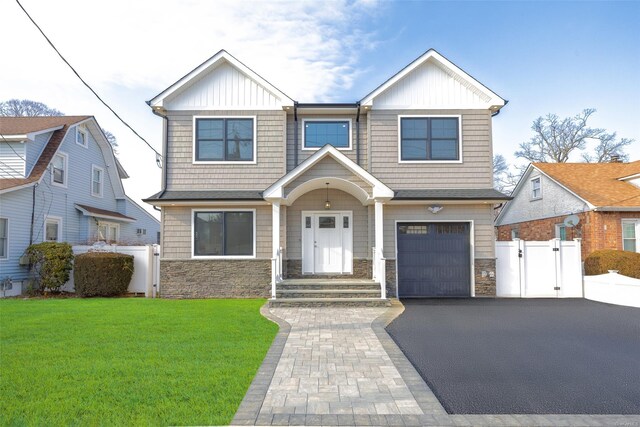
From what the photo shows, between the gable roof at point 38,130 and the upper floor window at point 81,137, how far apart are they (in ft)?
1.78

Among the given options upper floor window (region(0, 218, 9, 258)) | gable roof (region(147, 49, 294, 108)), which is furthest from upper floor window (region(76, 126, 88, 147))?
gable roof (region(147, 49, 294, 108))

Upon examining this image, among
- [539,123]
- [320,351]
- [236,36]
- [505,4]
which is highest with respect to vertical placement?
[539,123]

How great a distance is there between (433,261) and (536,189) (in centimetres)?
1117

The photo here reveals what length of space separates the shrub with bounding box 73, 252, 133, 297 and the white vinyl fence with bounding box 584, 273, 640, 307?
14905 mm

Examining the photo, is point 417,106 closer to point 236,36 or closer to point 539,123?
point 236,36

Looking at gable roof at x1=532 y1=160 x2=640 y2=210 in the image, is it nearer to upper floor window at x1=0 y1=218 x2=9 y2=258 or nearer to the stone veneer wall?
the stone veneer wall

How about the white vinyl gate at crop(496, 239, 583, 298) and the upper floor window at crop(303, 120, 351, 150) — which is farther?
the upper floor window at crop(303, 120, 351, 150)

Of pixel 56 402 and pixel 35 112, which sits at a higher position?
Result: pixel 35 112

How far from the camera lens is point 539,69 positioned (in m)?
15.7

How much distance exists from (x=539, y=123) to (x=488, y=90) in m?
24.3

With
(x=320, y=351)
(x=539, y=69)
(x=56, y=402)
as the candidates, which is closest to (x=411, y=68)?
(x=539, y=69)

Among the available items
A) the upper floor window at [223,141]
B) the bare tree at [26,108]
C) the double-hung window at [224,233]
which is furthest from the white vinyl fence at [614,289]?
the bare tree at [26,108]

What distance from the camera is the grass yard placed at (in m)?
3.82

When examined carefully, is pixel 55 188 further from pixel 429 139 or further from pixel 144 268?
pixel 429 139
